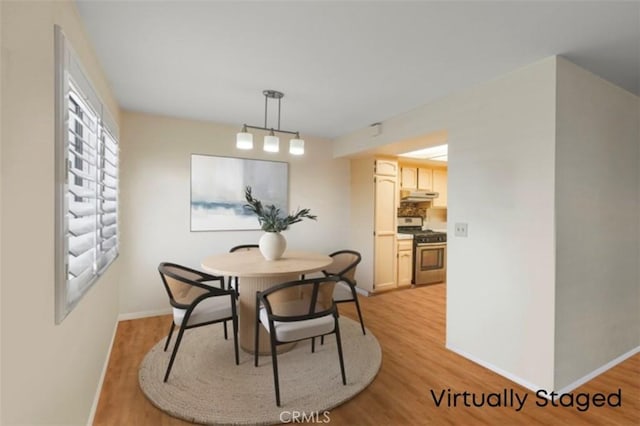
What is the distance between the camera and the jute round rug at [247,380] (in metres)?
1.89

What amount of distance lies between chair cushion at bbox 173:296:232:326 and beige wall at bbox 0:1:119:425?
0.80 metres

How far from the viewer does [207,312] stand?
2316mm

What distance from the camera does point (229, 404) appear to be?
195 cm

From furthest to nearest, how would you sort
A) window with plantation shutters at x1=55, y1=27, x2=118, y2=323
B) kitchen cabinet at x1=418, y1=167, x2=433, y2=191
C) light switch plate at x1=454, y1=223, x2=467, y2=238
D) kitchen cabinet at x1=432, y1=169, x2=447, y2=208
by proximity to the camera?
kitchen cabinet at x1=432, y1=169, x2=447, y2=208
kitchen cabinet at x1=418, y1=167, x2=433, y2=191
light switch plate at x1=454, y1=223, x2=467, y2=238
window with plantation shutters at x1=55, y1=27, x2=118, y2=323

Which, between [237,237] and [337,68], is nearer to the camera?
[337,68]

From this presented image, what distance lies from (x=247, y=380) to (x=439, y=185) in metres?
4.91

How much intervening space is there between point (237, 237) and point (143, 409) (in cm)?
225

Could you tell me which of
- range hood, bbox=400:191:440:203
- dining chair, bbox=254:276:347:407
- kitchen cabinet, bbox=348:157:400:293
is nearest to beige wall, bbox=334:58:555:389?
dining chair, bbox=254:276:347:407

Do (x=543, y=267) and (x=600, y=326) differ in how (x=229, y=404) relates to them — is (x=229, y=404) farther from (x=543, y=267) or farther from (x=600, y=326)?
(x=600, y=326)

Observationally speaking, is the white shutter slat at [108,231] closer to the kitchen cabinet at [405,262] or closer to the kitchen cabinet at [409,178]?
the kitchen cabinet at [405,262]

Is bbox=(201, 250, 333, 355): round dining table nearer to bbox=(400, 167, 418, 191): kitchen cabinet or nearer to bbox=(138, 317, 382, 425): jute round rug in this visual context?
bbox=(138, 317, 382, 425): jute round rug

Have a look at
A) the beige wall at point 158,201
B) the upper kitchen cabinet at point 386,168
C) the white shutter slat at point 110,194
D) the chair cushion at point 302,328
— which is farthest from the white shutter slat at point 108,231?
the upper kitchen cabinet at point 386,168

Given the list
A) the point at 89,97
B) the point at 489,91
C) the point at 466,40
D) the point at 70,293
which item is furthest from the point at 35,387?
the point at 489,91

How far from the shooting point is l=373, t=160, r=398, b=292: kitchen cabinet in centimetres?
449
